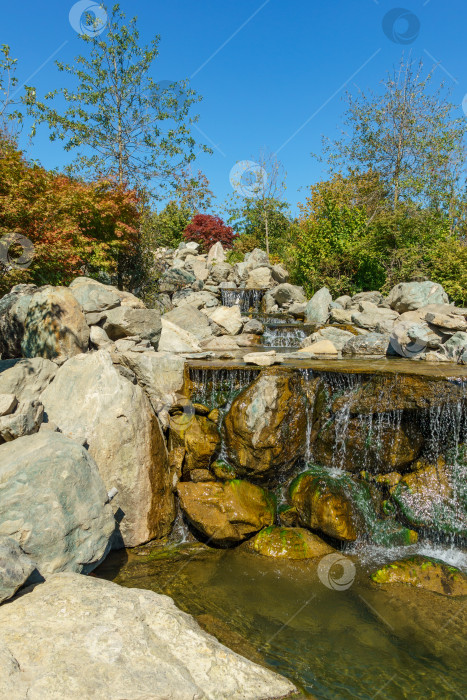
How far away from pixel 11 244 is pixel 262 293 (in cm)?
1093

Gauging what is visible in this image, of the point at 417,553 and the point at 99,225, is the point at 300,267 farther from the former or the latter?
the point at 417,553

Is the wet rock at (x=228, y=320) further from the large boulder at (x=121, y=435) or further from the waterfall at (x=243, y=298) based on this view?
the large boulder at (x=121, y=435)

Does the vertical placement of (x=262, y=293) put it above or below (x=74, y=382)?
above

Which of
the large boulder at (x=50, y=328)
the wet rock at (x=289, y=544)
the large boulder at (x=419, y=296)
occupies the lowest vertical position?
the wet rock at (x=289, y=544)

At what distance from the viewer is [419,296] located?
45.1 ft

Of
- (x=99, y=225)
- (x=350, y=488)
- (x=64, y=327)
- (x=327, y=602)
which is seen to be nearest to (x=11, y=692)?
(x=327, y=602)

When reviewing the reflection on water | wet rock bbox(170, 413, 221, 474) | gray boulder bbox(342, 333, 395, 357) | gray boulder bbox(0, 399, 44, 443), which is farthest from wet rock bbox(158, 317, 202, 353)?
the reflection on water

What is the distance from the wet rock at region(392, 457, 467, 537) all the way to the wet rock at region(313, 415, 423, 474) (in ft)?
0.95

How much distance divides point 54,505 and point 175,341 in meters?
5.97

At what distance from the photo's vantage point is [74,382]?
21.0 feet

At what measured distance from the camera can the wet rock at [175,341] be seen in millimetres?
9961

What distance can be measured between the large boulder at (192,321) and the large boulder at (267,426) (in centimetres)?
534

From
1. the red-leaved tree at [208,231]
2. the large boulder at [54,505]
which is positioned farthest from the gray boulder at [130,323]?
the red-leaved tree at [208,231]

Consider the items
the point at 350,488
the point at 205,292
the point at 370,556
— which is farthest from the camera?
the point at 205,292
